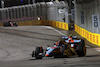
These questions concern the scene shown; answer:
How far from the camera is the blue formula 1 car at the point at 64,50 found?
13789 mm

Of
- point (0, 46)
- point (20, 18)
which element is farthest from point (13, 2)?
point (0, 46)

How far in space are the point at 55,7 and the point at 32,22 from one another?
9.23 metres

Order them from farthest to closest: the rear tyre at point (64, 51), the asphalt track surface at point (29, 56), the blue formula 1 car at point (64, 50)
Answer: the blue formula 1 car at point (64, 50), the rear tyre at point (64, 51), the asphalt track surface at point (29, 56)

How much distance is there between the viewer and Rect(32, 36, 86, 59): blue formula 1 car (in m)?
13.8

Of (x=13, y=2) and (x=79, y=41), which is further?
(x=13, y=2)

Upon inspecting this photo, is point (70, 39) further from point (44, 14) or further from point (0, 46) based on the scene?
point (44, 14)

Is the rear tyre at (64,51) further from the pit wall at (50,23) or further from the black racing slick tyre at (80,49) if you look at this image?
the pit wall at (50,23)

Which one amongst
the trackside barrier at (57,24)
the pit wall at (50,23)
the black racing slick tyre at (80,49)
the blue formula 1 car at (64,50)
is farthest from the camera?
the pit wall at (50,23)

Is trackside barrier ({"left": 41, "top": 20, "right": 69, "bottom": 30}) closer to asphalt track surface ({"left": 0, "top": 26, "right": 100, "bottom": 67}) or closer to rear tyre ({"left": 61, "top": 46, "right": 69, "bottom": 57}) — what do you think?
asphalt track surface ({"left": 0, "top": 26, "right": 100, "bottom": 67})

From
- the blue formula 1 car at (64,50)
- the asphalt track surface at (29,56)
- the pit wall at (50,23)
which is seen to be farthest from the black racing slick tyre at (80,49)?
the pit wall at (50,23)

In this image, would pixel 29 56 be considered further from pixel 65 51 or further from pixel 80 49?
pixel 65 51

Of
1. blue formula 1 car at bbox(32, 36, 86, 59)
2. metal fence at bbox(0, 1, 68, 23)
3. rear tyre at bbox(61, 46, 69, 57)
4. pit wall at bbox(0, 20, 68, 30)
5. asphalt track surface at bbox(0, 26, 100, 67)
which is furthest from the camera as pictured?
metal fence at bbox(0, 1, 68, 23)

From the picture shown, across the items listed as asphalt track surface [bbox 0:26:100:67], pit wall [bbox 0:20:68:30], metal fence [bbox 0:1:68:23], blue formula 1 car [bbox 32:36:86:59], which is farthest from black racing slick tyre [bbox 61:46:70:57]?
metal fence [bbox 0:1:68:23]

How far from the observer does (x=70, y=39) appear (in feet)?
53.0
